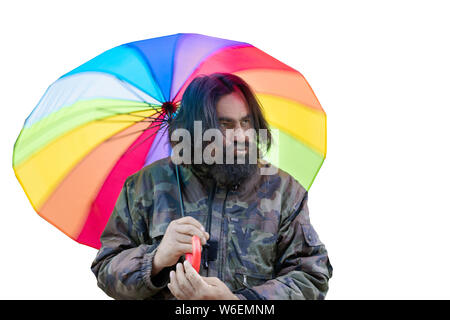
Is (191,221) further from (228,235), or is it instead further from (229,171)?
(229,171)

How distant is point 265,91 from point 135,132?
0.77 meters

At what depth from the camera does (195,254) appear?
11.8 ft

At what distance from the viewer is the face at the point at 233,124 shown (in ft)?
12.7

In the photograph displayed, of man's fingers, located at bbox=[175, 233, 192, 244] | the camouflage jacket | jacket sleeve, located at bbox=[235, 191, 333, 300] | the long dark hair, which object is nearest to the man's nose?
the long dark hair

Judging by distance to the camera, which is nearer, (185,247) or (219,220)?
(185,247)

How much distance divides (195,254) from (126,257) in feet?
1.45

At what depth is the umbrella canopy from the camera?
4059 millimetres

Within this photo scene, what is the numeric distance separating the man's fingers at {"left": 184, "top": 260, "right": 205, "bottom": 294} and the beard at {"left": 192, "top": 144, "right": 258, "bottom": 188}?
53 cm

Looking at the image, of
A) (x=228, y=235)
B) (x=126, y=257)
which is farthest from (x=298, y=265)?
(x=126, y=257)

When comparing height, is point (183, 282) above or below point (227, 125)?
below

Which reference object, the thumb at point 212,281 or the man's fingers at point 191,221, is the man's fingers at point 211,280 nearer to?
the thumb at point 212,281

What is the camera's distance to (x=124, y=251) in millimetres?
3895

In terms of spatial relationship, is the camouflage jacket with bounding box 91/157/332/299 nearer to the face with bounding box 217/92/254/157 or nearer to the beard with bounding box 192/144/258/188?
the beard with bounding box 192/144/258/188

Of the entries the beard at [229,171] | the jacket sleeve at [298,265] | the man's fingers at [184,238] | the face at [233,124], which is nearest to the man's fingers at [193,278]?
the man's fingers at [184,238]
